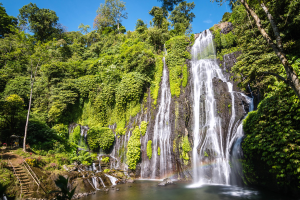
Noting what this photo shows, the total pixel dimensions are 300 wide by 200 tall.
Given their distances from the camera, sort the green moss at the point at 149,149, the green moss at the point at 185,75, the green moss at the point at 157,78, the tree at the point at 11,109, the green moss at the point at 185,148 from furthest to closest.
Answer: the green moss at the point at 157,78
the green moss at the point at 185,75
the green moss at the point at 149,149
the tree at the point at 11,109
the green moss at the point at 185,148

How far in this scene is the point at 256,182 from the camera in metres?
9.07

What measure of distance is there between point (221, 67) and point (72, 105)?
20.3 metres

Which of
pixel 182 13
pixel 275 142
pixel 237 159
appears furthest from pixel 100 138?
pixel 182 13

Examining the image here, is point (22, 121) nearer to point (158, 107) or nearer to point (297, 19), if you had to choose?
point (158, 107)

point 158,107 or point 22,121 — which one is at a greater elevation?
point 158,107

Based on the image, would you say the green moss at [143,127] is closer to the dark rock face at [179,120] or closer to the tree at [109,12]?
the dark rock face at [179,120]

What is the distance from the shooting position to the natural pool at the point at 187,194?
827 centimetres

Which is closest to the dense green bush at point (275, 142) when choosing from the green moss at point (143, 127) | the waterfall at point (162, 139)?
the waterfall at point (162, 139)

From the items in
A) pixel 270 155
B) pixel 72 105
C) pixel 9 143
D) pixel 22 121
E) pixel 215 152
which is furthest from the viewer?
pixel 72 105

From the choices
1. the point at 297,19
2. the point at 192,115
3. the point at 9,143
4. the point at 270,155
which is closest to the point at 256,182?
the point at 270,155

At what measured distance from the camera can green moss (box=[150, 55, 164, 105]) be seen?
1859 cm

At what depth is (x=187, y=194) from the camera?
9.18m

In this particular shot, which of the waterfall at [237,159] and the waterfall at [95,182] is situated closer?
the waterfall at [237,159]

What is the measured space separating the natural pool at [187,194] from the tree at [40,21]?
3886 centimetres
